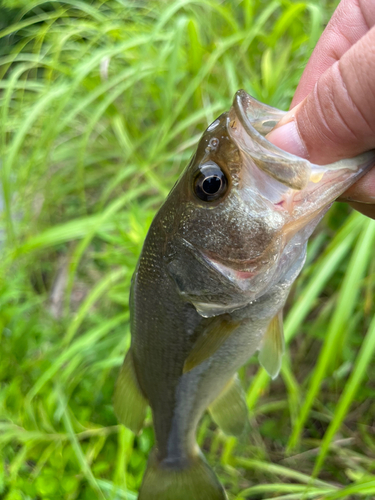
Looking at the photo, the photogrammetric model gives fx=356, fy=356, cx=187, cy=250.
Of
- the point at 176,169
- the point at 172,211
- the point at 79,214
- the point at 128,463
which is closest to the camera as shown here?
the point at 172,211

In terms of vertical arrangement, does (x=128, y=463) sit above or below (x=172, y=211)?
below

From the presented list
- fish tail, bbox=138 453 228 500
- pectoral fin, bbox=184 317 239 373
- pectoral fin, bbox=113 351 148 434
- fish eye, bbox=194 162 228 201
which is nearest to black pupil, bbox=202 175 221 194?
fish eye, bbox=194 162 228 201

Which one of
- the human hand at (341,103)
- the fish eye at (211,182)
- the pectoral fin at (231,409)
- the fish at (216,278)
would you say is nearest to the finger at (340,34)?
the human hand at (341,103)

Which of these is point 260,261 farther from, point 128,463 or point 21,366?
point 21,366

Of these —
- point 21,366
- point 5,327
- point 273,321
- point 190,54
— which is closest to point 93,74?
point 190,54

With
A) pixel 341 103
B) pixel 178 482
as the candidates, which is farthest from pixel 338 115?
pixel 178 482

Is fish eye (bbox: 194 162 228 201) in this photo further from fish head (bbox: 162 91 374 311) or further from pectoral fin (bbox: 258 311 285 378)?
pectoral fin (bbox: 258 311 285 378)

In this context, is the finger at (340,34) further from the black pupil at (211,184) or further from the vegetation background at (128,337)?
the vegetation background at (128,337)

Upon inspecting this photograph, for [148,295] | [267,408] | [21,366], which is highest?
[148,295]
